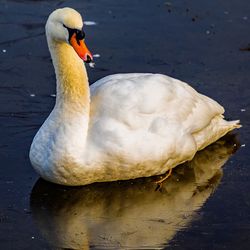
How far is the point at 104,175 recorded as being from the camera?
763cm

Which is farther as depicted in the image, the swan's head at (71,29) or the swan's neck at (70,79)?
the swan's neck at (70,79)

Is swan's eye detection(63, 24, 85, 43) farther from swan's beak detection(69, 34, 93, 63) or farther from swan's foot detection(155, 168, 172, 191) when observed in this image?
swan's foot detection(155, 168, 172, 191)

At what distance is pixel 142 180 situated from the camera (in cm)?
789

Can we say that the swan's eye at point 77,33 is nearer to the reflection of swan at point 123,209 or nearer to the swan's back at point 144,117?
the swan's back at point 144,117

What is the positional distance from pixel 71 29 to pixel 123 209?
1.50 metres

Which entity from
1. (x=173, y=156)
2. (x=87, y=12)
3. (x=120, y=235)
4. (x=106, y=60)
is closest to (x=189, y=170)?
(x=173, y=156)

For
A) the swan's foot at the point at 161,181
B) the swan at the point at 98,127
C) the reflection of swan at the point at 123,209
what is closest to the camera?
the reflection of swan at the point at 123,209

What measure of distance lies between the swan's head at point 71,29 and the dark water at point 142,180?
3.83 ft

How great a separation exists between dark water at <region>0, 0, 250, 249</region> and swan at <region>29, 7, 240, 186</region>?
0.66 feet

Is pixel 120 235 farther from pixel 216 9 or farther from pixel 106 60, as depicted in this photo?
pixel 216 9

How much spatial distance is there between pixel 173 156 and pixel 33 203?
1.30 m

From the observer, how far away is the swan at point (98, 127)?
7.49 m

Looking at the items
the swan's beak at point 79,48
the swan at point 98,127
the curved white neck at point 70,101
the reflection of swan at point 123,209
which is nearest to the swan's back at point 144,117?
the swan at point 98,127

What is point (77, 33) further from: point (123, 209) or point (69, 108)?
point (123, 209)
